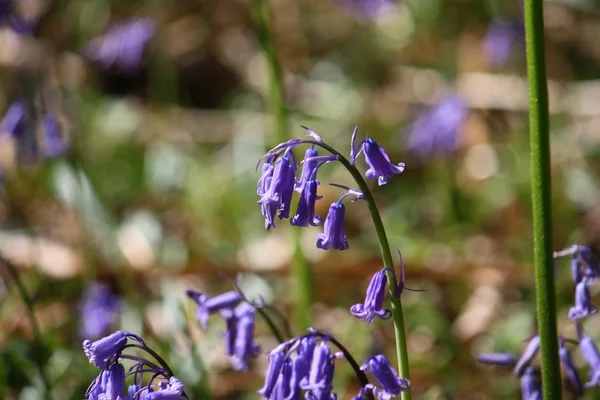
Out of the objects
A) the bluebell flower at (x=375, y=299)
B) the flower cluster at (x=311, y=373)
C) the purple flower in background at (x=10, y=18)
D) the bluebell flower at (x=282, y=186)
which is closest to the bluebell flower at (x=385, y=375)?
the flower cluster at (x=311, y=373)

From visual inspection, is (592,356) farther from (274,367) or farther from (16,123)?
(16,123)

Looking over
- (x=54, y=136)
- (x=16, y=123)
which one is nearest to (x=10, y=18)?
(x=16, y=123)

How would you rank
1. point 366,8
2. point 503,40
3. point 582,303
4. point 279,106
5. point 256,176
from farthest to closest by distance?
point 366,8, point 503,40, point 256,176, point 279,106, point 582,303

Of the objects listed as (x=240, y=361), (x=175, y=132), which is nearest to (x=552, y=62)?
(x=175, y=132)

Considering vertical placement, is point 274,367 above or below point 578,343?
above

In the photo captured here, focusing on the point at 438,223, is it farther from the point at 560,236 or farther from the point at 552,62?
the point at 552,62

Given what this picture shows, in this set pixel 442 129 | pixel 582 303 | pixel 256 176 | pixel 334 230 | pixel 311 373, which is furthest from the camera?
pixel 256 176

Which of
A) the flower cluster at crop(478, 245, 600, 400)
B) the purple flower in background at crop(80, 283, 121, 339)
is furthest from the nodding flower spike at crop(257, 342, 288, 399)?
the purple flower in background at crop(80, 283, 121, 339)
